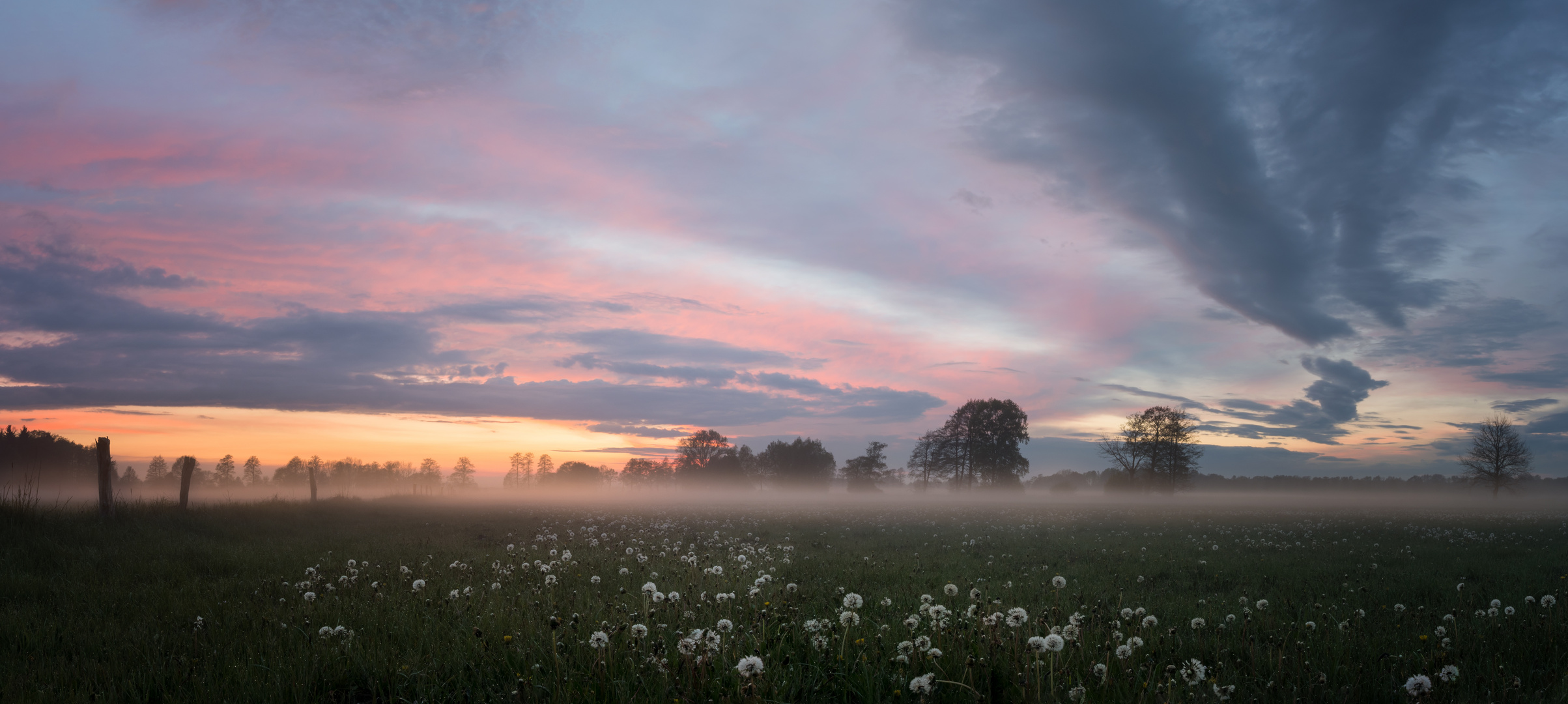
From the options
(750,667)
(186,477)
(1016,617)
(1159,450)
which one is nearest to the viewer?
(750,667)

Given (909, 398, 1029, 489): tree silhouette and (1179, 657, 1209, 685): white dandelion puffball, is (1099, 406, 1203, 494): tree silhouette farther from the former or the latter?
(1179, 657, 1209, 685): white dandelion puffball

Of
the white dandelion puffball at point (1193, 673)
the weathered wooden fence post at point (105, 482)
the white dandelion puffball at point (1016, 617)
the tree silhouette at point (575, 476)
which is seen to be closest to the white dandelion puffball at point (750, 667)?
the white dandelion puffball at point (1016, 617)

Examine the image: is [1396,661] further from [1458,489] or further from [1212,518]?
[1458,489]

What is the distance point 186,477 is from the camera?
23641mm

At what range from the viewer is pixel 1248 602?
8539 mm

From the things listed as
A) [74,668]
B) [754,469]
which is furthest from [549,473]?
[74,668]

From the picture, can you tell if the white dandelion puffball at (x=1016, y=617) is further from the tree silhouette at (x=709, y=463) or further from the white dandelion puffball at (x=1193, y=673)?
the tree silhouette at (x=709, y=463)

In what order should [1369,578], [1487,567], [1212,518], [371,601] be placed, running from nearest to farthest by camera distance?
[371,601], [1369,578], [1487,567], [1212,518]

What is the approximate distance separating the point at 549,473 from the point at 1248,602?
629 feet

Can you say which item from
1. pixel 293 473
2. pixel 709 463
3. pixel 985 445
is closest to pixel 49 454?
pixel 293 473

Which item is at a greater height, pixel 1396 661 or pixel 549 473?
pixel 1396 661

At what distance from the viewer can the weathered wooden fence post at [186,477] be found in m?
21.8

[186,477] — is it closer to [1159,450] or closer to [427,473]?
[1159,450]

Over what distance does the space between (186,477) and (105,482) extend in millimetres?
7468
